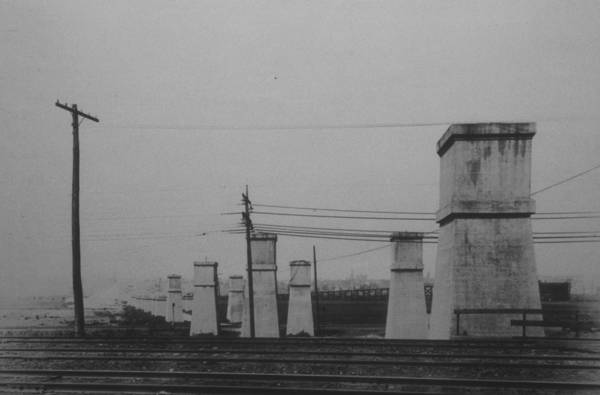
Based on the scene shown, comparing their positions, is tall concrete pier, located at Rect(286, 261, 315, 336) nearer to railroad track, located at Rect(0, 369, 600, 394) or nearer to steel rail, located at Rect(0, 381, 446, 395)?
railroad track, located at Rect(0, 369, 600, 394)

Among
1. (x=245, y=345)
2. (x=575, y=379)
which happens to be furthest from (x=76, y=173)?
(x=575, y=379)

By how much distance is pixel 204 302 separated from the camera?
22203mm

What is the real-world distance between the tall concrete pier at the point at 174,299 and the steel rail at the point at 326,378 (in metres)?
21.8

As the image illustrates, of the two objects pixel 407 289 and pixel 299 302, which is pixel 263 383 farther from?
pixel 299 302

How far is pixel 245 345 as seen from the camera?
10992 mm

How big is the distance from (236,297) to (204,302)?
25.4ft

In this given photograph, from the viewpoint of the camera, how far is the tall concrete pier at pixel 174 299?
3039cm

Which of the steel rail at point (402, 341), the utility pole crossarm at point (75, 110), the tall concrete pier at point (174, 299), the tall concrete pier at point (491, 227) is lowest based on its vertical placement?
the tall concrete pier at point (174, 299)

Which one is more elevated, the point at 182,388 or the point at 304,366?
the point at 182,388

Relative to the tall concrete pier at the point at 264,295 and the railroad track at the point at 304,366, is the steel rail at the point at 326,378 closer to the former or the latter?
the railroad track at the point at 304,366

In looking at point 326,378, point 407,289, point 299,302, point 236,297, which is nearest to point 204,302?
point 299,302

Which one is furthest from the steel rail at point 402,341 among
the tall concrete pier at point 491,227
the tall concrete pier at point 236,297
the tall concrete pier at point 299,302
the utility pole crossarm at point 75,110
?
the tall concrete pier at point 236,297

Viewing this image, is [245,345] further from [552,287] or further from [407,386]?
[552,287]

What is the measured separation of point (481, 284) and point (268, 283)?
10.4m
